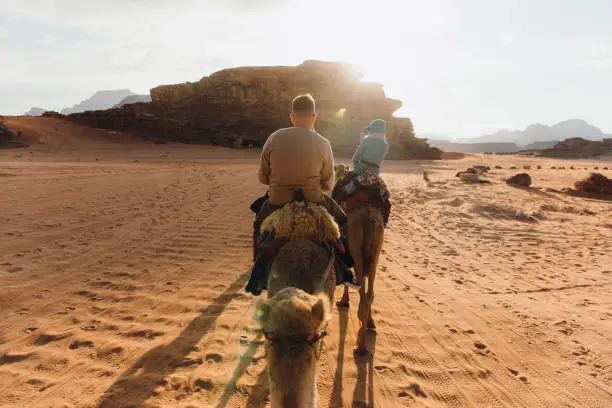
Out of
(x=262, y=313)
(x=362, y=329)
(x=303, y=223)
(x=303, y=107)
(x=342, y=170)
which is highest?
(x=303, y=107)

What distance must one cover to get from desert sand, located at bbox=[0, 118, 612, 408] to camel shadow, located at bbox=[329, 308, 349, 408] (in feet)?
0.06

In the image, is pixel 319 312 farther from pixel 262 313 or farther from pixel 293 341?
pixel 262 313

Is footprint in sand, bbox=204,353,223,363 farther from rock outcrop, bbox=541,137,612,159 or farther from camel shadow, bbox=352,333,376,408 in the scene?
rock outcrop, bbox=541,137,612,159

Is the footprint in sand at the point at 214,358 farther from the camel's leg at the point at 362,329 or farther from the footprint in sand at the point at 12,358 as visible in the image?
the footprint in sand at the point at 12,358

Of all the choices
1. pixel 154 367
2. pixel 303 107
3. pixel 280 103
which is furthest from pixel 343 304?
pixel 280 103

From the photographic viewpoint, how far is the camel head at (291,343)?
6.00ft

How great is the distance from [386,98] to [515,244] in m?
46.5

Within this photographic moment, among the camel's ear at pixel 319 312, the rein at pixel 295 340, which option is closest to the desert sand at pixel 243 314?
the rein at pixel 295 340

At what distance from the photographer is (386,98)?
2002 inches

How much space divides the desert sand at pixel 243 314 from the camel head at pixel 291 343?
5.40 ft

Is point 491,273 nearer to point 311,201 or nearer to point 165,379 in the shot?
point 311,201

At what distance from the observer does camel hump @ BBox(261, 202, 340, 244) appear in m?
2.85

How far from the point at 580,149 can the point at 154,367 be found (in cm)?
8064

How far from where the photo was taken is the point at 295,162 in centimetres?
311
